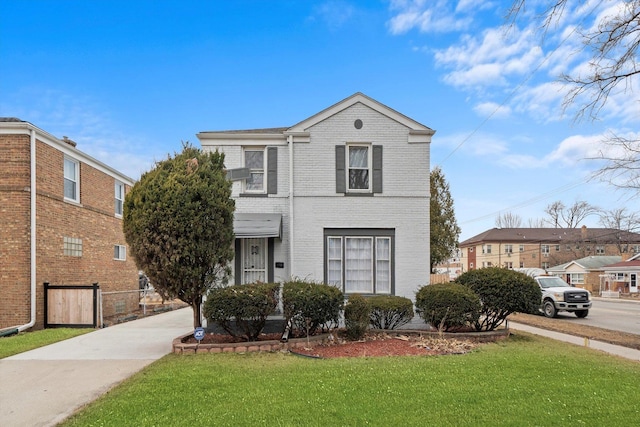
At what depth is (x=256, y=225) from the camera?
11070 millimetres

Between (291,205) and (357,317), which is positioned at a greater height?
(291,205)

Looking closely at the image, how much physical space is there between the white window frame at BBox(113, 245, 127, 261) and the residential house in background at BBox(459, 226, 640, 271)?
5317cm

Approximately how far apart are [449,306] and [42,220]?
12.4 meters

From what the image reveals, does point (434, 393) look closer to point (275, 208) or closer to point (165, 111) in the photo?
point (275, 208)

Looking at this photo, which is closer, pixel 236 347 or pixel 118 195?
pixel 236 347

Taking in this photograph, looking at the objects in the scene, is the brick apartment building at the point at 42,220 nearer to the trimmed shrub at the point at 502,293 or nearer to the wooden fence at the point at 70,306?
the wooden fence at the point at 70,306

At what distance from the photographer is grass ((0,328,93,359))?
926 centimetres

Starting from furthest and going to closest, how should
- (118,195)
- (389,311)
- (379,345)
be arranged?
(118,195), (389,311), (379,345)

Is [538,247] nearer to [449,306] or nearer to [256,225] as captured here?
[449,306]

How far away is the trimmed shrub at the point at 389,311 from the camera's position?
33.5ft

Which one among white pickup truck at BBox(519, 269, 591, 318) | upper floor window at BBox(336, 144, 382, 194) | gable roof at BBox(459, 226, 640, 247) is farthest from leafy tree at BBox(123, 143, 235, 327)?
gable roof at BBox(459, 226, 640, 247)

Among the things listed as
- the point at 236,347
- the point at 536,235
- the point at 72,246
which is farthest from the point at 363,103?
the point at 536,235

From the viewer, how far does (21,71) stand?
1450 cm

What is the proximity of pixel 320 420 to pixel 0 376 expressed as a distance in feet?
20.0
